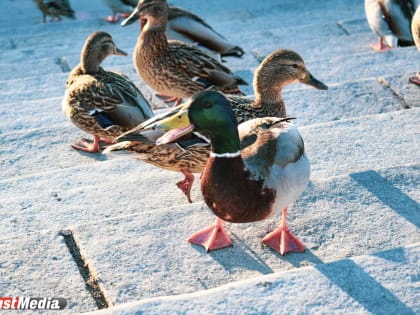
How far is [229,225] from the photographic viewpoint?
12.6ft

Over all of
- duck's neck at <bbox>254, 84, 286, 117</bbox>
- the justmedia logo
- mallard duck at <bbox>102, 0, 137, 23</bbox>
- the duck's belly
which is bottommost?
mallard duck at <bbox>102, 0, 137, 23</bbox>

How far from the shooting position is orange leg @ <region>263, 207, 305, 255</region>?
351 cm

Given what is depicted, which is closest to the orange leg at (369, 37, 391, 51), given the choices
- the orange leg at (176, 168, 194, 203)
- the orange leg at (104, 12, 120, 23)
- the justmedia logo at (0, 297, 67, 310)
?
the orange leg at (104, 12, 120, 23)

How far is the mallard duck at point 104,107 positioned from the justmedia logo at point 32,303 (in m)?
1.89

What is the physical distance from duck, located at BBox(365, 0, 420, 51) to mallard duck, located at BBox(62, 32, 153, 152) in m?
2.78

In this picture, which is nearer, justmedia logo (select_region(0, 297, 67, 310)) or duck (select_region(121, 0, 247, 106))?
justmedia logo (select_region(0, 297, 67, 310))

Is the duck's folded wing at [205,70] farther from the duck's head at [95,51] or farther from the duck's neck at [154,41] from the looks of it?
the duck's head at [95,51]

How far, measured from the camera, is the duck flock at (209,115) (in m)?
3.49

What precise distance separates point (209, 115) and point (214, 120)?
0.03m

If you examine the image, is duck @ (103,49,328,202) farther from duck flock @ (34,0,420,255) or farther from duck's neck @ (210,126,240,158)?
duck's neck @ (210,126,240,158)

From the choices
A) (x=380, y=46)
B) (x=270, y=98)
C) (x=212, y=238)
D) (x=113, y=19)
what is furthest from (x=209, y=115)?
(x=113, y=19)

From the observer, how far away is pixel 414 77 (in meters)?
5.58

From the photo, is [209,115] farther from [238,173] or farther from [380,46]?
[380,46]

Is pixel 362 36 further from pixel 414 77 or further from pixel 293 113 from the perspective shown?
pixel 293 113
